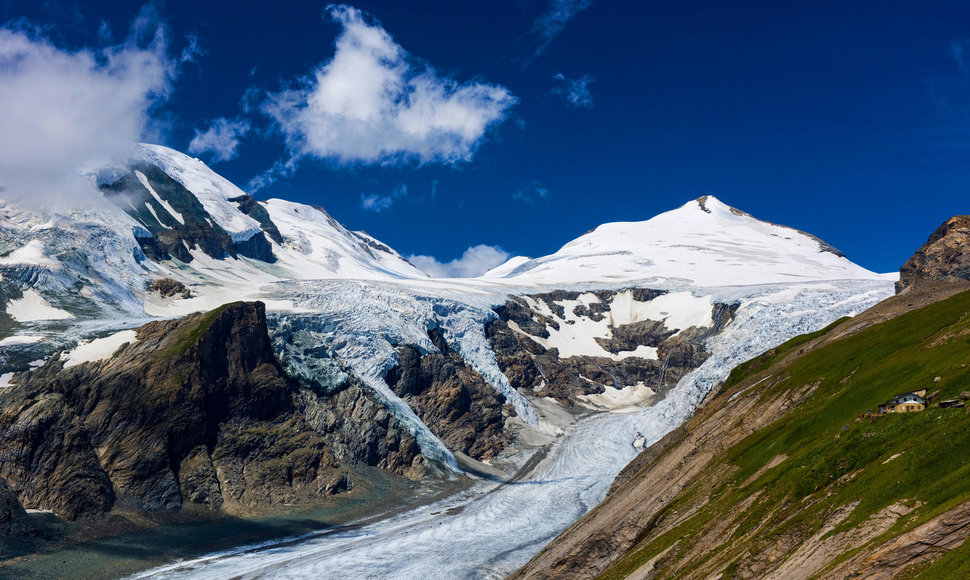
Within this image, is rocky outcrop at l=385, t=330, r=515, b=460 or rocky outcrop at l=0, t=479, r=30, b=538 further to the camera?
rocky outcrop at l=385, t=330, r=515, b=460

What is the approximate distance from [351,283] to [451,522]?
4162 inches

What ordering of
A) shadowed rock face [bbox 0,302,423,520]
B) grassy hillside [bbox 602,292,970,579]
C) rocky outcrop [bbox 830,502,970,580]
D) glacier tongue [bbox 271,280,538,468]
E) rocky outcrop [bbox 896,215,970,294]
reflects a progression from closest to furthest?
1. rocky outcrop [bbox 830,502,970,580]
2. grassy hillside [bbox 602,292,970,579]
3. shadowed rock face [bbox 0,302,423,520]
4. rocky outcrop [bbox 896,215,970,294]
5. glacier tongue [bbox 271,280,538,468]

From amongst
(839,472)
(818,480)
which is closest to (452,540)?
(818,480)

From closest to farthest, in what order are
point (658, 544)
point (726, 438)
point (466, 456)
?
point (658, 544)
point (726, 438)
point (466, 456)

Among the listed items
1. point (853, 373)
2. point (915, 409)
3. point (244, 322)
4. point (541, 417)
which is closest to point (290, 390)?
point (244, 322)

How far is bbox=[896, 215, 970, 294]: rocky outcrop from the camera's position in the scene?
132 metres

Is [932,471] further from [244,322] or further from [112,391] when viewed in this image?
[244,322]

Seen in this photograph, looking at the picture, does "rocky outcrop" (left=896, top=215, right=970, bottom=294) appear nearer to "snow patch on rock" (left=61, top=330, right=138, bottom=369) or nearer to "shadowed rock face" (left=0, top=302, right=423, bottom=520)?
"shadowed rock face" (left=0, top=302, right=423, bottom=520)

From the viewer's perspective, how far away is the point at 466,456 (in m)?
150

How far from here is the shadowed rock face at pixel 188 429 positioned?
297ft

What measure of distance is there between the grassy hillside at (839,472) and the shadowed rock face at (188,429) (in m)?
78.9

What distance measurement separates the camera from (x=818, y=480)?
30672mm

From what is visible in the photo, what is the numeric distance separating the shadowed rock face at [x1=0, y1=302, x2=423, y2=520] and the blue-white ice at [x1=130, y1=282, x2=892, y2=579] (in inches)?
689

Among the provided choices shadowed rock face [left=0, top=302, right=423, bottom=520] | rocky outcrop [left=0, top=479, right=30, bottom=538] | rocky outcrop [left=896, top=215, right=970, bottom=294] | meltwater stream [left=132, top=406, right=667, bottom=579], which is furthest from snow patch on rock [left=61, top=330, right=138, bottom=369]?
rocky outcrop [left=896, top=215, right=970, bottom=294]
